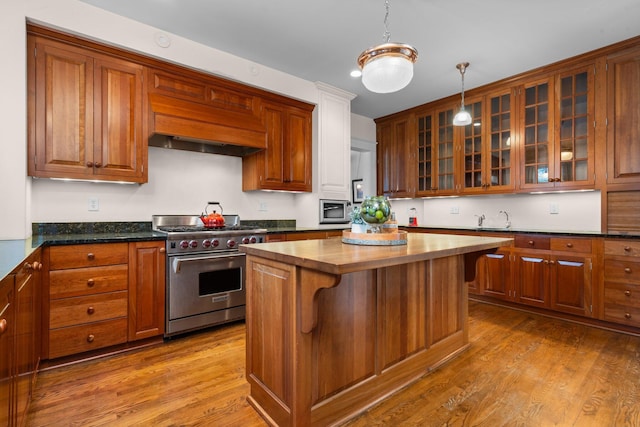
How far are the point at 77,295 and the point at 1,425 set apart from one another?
1.46 meters

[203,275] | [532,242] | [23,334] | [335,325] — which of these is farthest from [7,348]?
[532,242]

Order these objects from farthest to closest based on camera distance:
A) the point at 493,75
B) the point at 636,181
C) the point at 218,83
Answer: the point at 493,75
the point at 218,83
the point at 636,181

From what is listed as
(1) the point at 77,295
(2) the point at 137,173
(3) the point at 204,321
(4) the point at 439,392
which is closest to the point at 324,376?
(4) the point at 439,392

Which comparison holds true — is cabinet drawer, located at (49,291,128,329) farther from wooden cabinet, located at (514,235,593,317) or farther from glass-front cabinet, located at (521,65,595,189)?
glass-front cabinet, located at (521,65,595,189)

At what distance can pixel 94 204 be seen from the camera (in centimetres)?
283

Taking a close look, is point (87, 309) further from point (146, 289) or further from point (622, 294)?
point (622, 294)

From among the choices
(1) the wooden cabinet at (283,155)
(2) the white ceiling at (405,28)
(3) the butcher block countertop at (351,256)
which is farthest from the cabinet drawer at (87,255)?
(2) the white ceiling at (405,28)

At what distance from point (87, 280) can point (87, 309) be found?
21cm

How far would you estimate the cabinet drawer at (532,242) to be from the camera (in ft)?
10.7

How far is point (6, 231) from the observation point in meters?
2.16

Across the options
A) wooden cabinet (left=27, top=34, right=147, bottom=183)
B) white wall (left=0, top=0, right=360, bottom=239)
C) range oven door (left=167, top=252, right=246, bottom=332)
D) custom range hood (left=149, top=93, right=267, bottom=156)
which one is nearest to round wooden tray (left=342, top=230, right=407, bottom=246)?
range oven door (left=167, top=252, right=246, bottom=332)

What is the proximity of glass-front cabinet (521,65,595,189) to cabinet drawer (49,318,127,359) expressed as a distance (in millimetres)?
4371

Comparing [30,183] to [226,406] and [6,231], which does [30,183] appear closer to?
[6,231]

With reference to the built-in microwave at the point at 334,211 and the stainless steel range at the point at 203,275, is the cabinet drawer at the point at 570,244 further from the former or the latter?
the stainless steel range at the point at 203,275
